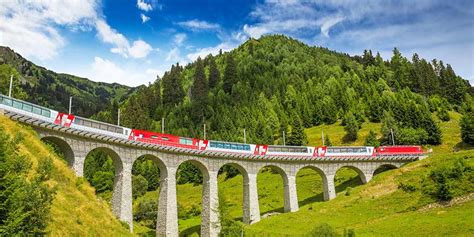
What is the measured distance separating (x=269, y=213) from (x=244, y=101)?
Answer: 10072 cm

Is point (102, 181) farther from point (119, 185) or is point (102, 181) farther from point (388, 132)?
point (388, 132)

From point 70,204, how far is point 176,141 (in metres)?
22.9

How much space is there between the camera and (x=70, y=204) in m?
31.7

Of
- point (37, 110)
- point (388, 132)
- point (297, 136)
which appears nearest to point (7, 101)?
point (37, 110)

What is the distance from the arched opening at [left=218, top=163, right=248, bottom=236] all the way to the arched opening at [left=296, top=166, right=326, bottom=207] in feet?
39.7

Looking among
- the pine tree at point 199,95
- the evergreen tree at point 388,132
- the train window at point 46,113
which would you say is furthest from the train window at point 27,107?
the pine tree at point 199,95

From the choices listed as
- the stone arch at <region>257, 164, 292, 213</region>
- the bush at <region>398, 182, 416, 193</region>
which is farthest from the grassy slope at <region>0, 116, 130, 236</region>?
the bush at <region>398, 182, 416, 193</region>

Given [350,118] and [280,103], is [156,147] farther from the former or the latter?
[280,103]

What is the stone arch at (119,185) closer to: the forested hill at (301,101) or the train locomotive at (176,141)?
the train locomotive at (176,141)

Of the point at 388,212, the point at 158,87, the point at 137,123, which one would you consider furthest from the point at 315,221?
the point at 158,87

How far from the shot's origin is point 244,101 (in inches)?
6442

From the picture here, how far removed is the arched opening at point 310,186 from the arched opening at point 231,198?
1209cm

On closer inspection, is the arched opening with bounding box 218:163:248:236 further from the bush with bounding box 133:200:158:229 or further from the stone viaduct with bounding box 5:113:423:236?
the bush with bounding box 133:200:158:229

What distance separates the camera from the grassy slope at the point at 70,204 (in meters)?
28.1
